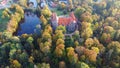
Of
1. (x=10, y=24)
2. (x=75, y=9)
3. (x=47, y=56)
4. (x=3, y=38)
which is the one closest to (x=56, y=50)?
(x=47, y=56)

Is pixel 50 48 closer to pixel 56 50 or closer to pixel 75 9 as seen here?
pixel 56 50

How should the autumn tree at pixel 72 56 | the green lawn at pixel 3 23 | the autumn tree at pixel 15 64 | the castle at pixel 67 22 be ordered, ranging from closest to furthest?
the autumn tree at pixel 72 56
the autumn tree at pixel 15 64
the castle at pixel 67 22
the green lawn at pixel 3 23

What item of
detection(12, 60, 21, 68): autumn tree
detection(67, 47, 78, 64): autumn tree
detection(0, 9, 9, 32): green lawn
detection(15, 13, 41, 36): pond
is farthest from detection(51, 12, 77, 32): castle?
detection(12, 60, 21, 68): autumn tree

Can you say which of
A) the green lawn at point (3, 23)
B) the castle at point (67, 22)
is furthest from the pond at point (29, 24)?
the castle at point (67, 22)

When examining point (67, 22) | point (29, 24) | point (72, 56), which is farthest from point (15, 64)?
point (29, 24)

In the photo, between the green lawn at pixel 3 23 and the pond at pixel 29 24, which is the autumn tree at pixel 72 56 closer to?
the pond at pixel 29 24

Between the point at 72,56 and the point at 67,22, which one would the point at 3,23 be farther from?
the point at 72,56

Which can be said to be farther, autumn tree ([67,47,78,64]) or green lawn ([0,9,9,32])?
green lawn ([0,9,9,32])

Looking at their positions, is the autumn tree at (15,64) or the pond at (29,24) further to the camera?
the pond at (29,24)

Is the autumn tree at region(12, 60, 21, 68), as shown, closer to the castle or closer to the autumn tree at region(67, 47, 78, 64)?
the autumn tree at region(67, 47, 78, 64)
